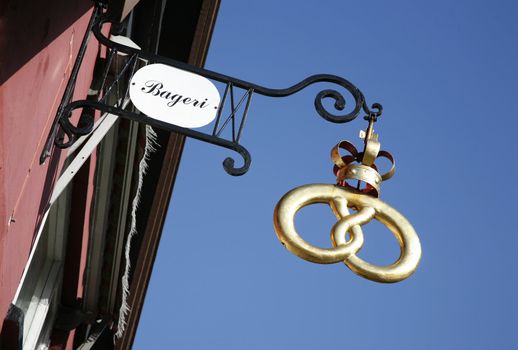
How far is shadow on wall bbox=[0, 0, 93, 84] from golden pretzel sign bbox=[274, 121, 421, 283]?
122cm

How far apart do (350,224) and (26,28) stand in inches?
61.2

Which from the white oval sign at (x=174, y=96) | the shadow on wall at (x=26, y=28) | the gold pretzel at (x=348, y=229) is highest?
the shadow on wall at (x=26, y=28)

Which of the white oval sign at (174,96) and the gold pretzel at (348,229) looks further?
the white oval sign at (174,96)

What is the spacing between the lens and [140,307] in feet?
27.7

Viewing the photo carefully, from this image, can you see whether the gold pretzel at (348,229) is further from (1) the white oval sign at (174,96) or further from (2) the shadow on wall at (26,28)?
(2) the shadow on wall at (26,28)

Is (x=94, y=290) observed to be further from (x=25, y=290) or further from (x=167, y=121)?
(x=167, y=121)

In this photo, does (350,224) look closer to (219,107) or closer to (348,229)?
(348,229)

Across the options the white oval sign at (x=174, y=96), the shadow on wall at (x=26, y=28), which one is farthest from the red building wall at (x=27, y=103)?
the white oval sign at (x=174, y=96)

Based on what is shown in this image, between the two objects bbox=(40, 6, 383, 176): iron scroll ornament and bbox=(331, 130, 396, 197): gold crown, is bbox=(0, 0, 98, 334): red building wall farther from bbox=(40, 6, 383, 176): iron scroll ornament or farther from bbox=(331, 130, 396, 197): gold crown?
bbox=(331, 130, 396, 197): gold crown

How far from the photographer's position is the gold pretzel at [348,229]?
3.64 meters

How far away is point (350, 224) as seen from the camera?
3822mm

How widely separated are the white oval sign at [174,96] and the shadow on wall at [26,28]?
0.45 metres

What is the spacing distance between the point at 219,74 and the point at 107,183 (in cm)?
360

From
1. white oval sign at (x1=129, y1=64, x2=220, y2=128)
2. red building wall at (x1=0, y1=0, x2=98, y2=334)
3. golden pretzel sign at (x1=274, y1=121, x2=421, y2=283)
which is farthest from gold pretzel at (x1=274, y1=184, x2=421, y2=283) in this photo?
red building wall at (x1=0, y1=0, x2=98, y2=334)
